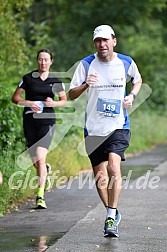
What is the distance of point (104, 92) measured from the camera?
8719 mm

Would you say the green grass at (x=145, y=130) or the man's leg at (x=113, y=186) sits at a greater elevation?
the man's leg at (x=113, y=186)

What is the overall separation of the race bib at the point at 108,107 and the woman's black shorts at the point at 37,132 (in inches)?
109

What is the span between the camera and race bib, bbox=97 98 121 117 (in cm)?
861

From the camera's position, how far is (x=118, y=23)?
29859 mm

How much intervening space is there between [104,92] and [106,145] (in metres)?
0.57

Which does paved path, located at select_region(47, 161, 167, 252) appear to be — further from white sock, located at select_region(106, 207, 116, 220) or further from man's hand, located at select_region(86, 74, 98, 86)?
man's hand, located at select_region(86, 74, 98, 86)

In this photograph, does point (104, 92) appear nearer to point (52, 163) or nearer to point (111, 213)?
point (111, 213)

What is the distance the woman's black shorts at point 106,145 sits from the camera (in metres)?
8.75

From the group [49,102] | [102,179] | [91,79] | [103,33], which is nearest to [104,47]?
[103,33]

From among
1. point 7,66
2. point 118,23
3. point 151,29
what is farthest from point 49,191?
point 151,29

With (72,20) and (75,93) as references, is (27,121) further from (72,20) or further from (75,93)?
(72,20)

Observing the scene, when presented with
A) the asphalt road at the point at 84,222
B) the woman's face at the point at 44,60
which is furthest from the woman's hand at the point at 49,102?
the asphalt road at the point at 84,222

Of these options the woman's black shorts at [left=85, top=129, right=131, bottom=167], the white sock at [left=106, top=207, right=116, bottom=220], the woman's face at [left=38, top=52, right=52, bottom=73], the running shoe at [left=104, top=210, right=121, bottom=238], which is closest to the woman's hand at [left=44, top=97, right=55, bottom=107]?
the woman's face at [left=38, top=52, right=52, bottom=73]

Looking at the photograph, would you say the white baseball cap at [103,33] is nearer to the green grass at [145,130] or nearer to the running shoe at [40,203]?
the running shoe at [40,203]
